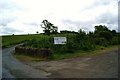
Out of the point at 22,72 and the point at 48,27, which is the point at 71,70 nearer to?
the point at 22,72

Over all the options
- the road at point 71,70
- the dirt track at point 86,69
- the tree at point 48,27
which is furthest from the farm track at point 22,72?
the tree at point 48,27

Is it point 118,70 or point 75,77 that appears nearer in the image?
point 75,77

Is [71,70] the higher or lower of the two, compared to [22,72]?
higher

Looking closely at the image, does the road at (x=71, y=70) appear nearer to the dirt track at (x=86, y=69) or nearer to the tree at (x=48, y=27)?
the dirt track at (x=86, y=69)

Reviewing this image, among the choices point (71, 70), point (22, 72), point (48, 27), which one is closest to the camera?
point (71, 70)

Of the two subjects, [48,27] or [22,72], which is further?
[48,27]

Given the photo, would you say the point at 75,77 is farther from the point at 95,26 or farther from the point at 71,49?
the point at 95,26

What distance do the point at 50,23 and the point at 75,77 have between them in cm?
6926

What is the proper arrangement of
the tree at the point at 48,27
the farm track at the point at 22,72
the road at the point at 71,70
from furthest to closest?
1. the tree at the point at 48,27
2. the farm track at the point at 22,72
3. the road at the point at 71,70

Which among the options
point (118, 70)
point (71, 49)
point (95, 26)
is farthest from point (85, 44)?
point (95, 26)

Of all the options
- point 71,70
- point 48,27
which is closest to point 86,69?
point 71,70

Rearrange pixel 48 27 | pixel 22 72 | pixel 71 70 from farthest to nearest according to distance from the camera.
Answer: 1. pixel 48 27
2. pixel 22 72
3. pixel 71 70

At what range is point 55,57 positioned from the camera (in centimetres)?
2923

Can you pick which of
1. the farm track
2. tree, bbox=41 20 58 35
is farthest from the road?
tree, bbox=41 20 58 35
